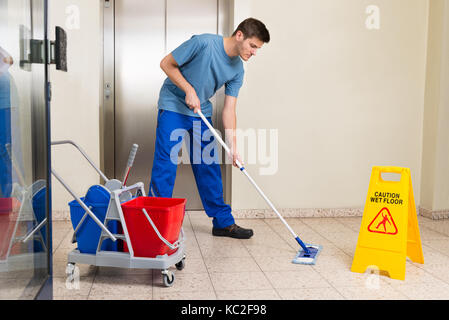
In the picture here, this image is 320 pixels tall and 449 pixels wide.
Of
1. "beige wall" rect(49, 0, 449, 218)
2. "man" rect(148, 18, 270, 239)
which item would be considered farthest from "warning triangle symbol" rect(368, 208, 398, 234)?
"beige wall" rect(49, 0, 449, 218)

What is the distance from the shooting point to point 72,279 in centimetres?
243

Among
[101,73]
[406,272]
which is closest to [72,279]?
[406,272]

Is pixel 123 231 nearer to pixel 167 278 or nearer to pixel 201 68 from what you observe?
pixel 167 278

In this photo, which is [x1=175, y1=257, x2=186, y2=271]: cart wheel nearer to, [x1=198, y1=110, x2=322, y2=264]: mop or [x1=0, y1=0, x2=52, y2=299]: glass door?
[x1=198, y1=110, x2=322, y2=264]: mop

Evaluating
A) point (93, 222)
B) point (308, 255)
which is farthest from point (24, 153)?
point (308, 255)

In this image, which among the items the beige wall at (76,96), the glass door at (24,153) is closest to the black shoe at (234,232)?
the beige wall at (76,96)

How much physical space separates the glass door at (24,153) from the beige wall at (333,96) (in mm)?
2148

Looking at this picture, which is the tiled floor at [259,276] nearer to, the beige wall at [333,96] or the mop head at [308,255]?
the mop head at [308,255]

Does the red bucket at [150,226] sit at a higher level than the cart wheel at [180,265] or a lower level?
higher

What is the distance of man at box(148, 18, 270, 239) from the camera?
2.93 m

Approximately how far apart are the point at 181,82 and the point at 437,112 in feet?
7.39

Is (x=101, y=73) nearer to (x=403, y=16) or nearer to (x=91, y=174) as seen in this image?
(x=91, y=174)

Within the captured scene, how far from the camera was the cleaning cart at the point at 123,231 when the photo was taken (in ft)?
7.43

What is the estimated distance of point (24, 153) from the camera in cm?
185
